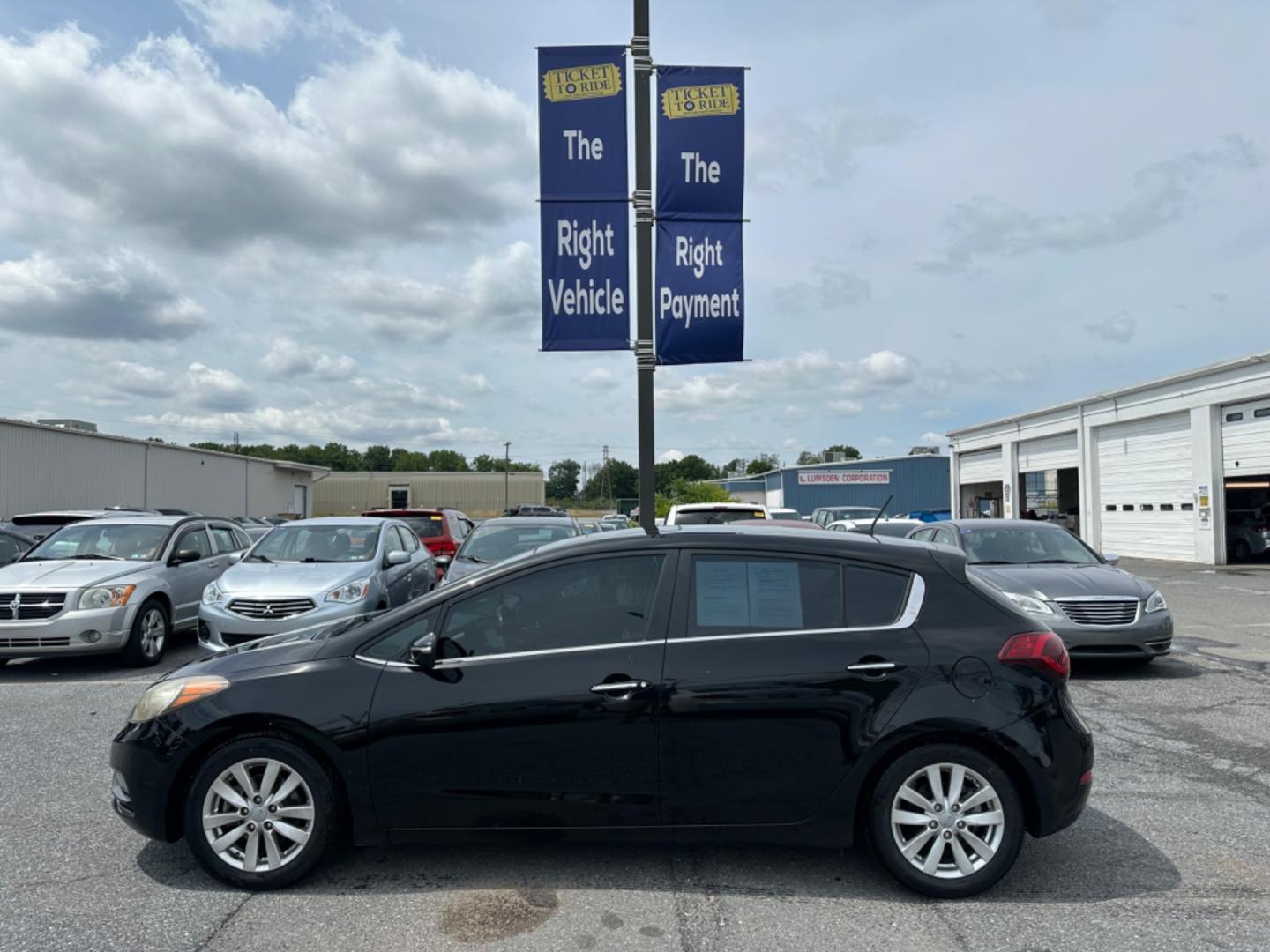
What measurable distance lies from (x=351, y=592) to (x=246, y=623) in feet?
3.37

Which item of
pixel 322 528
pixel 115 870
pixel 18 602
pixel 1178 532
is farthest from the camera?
pixel 1178 532

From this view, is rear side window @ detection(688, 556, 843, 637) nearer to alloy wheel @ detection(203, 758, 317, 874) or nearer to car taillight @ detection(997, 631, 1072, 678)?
car taillight @ detection(997, 631, 1072, 678)

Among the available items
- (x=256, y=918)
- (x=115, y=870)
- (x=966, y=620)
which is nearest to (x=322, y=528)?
(x=115, y=870)

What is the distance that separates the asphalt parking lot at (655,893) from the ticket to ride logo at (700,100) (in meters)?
6.41

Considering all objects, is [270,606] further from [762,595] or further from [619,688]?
[762,595]

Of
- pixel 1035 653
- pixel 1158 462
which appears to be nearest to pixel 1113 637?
pixel 1035 653

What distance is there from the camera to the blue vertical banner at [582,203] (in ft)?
27.3

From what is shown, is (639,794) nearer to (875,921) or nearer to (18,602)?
(875,921)

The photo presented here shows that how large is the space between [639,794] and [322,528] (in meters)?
7.80

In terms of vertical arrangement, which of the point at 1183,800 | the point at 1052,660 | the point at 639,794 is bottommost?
the point at 1183,800

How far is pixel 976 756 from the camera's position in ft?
12.8

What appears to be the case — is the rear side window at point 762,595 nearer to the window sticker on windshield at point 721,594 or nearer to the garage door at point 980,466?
the window sticker on windshield at point 721,594

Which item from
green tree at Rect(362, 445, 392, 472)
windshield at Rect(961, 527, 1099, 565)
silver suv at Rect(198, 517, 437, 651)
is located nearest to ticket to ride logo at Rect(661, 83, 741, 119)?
windshield at Rect(961, 527, 1099, 565)

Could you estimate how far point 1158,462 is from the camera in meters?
26.3
